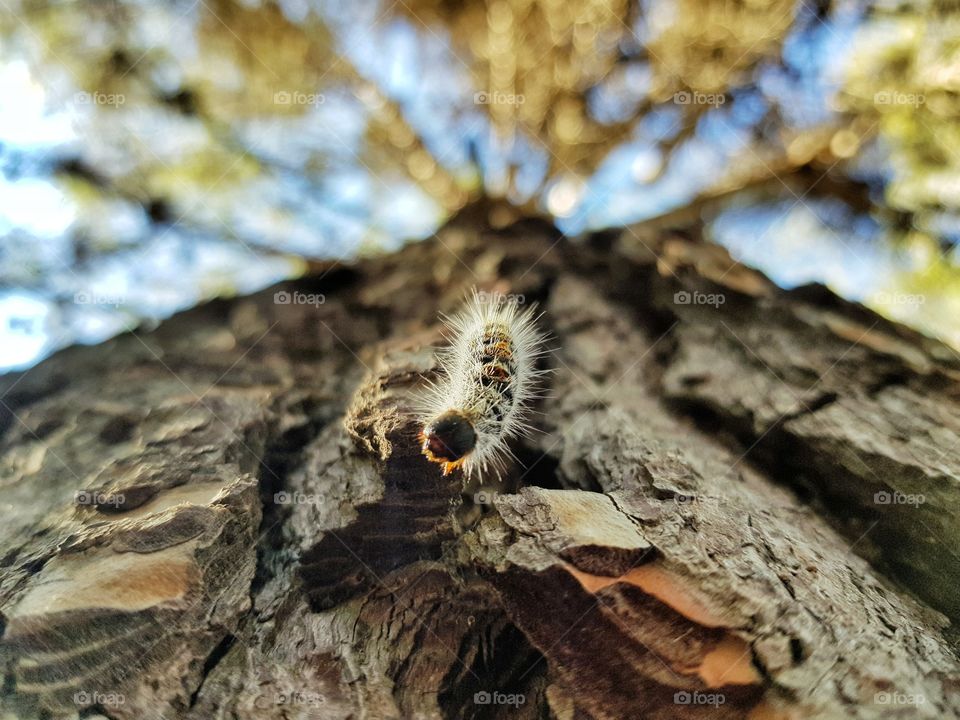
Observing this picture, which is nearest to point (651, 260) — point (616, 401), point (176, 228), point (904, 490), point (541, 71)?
point (616, 401)

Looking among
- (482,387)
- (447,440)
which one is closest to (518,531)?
(447,440)

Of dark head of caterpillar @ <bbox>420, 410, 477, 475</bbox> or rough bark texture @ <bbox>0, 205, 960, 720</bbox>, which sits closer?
rough bark texture @ <bbox>0, 205, 960, 720</bbox>

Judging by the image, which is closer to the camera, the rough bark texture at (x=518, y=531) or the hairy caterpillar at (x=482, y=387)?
the rough bark texture at (x=518, y=531)

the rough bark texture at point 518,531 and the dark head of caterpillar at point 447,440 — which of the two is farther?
the dark head of caterpillar at point 447,440

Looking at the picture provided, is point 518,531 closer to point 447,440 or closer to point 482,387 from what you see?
point 447,440

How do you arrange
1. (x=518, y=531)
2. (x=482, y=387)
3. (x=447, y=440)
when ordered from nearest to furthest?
1. (x=518, y=531)
2. (x=447, y=440)
3. (x=482, y=387)

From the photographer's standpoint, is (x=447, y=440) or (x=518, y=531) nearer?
(x=518, y=531)
